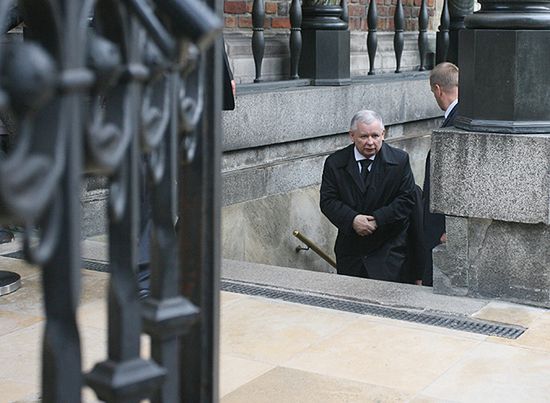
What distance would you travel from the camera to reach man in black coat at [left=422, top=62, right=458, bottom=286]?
6.39 meters

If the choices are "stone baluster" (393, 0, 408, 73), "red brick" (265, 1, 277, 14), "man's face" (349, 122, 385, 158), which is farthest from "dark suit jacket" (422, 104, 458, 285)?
"stone baluster" (393, 0, 408, 73)

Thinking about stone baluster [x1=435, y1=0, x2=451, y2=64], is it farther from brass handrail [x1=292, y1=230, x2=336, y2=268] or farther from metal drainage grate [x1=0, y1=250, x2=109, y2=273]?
metal drainage grate [x1=0, y1=250, x2=109, y2=273]

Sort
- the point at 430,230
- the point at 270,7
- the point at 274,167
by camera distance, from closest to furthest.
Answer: the point at 430,230 → the point at 274,167 → the point at 270,7

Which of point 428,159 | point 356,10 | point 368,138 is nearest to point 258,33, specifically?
point 368,138

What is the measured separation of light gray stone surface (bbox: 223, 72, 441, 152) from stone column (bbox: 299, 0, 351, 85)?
0.15 metres

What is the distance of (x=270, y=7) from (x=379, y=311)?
4469 mm

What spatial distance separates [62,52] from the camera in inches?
51.0

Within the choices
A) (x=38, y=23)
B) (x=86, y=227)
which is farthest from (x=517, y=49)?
(x=38, y=23)

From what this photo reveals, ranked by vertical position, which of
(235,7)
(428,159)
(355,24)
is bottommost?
(428,159)

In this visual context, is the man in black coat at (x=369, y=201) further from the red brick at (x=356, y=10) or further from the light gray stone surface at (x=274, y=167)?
the red brick at (x=356, y=10)

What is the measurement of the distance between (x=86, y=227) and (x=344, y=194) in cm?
170

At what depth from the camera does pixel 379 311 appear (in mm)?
5020

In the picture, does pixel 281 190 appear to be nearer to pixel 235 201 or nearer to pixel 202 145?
pixel 235 201

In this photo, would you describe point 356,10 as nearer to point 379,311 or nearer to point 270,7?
point 270,7
